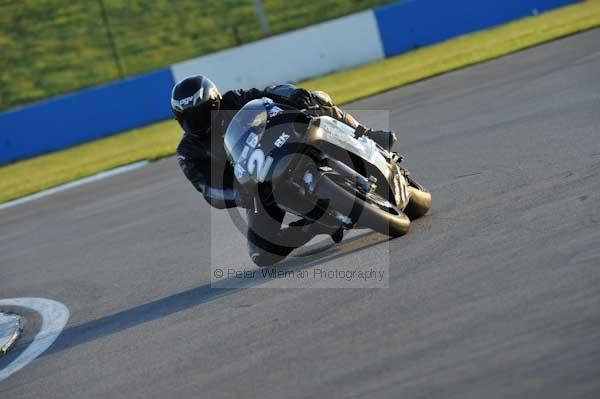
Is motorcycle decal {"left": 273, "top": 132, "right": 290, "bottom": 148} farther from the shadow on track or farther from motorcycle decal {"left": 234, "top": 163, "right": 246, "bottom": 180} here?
the shadow on track

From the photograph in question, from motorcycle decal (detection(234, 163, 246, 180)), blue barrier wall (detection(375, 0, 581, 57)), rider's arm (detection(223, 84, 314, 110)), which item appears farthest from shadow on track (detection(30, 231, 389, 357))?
blue barrier wall (detection(375, 0, 581, 57))

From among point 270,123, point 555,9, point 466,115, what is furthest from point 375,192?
point 555,9

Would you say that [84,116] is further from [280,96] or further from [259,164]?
[259,164]

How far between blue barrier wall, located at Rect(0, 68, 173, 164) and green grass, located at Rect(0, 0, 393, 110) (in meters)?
3.62

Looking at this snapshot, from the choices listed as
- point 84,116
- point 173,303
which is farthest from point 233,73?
point 173,303

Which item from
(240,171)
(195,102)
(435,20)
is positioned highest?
(195,102)

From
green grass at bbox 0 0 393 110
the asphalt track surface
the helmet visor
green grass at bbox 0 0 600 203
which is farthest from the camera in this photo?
green grass at bbox 0 0 393 110

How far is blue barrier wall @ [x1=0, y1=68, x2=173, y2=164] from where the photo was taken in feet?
Answer: 74.8

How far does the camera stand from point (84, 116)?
23219mm

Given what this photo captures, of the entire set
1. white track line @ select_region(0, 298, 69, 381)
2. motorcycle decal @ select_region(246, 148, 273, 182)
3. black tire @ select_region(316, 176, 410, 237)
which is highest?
motorcycle decal @ select_region(246, 148, 273, 182)

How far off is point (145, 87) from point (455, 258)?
18.2 meters

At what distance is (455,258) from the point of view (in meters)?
5.96

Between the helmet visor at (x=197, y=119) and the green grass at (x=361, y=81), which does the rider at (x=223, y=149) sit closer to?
the helmet visor at (x=197, y=119)

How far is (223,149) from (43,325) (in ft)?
6.44
